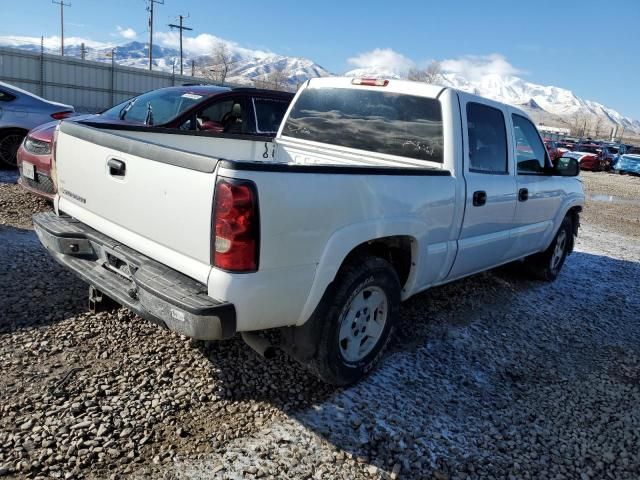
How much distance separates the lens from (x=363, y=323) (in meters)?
3.39

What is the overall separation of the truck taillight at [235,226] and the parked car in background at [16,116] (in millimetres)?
7235

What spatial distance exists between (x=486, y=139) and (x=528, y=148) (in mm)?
1030

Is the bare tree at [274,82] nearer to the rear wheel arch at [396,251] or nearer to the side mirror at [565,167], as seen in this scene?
the side mirror at [565,167]

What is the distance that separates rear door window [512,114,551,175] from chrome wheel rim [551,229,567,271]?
116 cm

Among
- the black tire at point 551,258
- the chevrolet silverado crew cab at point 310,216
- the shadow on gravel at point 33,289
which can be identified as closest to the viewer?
the chevrolet silverado crew cab at point 310,216

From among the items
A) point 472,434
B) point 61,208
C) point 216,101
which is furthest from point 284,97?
point 472,434

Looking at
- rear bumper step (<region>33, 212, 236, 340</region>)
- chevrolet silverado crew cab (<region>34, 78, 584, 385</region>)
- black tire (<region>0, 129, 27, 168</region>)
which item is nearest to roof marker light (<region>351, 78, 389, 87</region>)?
chevrolet silverado crew cab (<region>34, 78, 584, 385</region>)

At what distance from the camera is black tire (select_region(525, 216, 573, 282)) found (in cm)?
605

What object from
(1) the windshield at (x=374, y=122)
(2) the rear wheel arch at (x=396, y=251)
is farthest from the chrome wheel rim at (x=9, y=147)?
(2) the rear wheel arch at (x=396, y=251)

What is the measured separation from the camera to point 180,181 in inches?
101

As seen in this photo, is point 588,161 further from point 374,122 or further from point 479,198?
point 374,122

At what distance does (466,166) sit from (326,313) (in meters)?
1.70

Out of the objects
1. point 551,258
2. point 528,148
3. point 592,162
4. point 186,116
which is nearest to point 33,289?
point 186,116

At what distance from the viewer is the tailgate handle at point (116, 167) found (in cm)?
293
